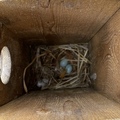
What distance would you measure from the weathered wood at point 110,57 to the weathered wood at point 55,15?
4cm

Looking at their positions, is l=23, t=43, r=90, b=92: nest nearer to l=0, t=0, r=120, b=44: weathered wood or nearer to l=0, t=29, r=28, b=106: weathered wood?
l=0, t=29, r=28, b=106: weathered wood

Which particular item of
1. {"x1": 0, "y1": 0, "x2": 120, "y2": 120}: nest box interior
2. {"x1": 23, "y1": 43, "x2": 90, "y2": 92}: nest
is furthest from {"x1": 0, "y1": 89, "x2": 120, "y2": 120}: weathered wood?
{"x1": 23, "y1": 43, "x2": 90, "y2": 92}: nest

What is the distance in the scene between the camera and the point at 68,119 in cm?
53

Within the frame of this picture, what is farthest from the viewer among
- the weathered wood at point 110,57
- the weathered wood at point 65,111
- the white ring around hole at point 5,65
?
the white ring around hole at point 5,65

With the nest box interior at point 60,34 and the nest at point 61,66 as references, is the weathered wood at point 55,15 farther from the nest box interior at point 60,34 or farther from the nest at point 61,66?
the nest at point 61,66

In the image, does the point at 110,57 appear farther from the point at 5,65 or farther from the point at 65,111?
the point at 5,65

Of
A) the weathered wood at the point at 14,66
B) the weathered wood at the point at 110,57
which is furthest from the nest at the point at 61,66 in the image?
the weathered wood at the point at 110,57

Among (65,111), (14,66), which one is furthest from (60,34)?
(65,111)

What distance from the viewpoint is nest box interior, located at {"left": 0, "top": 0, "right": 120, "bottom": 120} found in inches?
22.6

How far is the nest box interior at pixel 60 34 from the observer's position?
1.88ft

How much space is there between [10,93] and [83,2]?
0.50m

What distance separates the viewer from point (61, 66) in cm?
127

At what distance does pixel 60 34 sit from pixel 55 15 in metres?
0.28

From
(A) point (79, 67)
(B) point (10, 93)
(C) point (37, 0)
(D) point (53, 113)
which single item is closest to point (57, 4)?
(C) point (37, 0)
